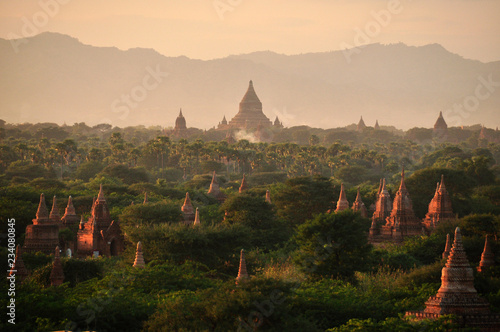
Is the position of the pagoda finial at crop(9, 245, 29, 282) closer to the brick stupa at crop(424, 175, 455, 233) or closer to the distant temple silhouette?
the brick stupa at crop(424, 175, 455, 233)

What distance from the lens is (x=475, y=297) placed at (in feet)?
88.8

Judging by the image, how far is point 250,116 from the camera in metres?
191

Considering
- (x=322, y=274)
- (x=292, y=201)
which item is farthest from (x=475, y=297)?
(x=292, y=201)

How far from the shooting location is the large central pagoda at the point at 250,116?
619 feet

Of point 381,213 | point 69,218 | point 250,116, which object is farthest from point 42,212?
point 250,116

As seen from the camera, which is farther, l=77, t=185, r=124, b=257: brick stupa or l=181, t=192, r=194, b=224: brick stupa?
l=181, t=192, r=194, b=224: brick stupa

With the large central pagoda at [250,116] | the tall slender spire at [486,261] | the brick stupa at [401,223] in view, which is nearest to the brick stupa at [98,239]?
the brick stupa at [401,223]

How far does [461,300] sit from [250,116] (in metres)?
164

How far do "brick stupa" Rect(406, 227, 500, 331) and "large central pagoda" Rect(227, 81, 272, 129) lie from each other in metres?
158

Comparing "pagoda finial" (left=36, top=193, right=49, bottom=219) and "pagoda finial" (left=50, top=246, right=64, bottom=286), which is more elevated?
"pagoda finial" (left=36, top=193, right=49, bottom=219)

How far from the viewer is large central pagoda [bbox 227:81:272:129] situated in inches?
7426

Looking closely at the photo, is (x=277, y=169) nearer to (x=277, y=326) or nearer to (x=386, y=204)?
(x=386, y=204)

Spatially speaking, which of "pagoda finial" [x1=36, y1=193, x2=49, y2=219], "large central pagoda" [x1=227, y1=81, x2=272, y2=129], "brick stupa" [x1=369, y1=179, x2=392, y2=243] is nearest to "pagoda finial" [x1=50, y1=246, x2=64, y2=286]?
"pagoda finial" [x1=36, y1=193, x2=49, y2=219]

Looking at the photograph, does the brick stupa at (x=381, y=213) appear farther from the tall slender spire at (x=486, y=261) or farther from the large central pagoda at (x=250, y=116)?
the large central pagoda at (x=250, y=116)
